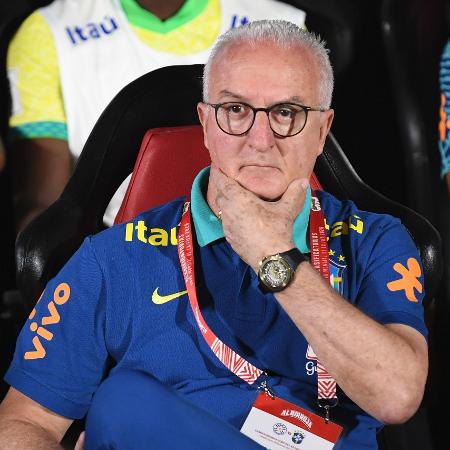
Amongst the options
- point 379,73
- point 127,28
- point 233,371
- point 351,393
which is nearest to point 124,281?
point 233,371

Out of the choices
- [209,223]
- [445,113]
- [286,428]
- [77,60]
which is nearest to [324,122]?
[209,223]

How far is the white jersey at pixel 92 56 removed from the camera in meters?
2.27

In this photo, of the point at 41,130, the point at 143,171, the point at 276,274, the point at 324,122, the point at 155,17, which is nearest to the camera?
the point at 276,274

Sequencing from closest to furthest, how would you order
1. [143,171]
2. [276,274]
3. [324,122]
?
[276,274] → [324,122] → [143,171]

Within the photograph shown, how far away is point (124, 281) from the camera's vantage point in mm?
1375

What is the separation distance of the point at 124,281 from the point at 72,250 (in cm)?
24

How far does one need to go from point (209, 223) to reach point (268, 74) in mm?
245

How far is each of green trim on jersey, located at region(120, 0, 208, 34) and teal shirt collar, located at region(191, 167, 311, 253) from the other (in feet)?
3.39

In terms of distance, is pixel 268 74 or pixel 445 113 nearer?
pixel 268 74

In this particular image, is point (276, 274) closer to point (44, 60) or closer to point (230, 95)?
point (230, 95)

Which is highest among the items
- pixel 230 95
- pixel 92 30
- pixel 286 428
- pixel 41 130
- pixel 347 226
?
pixel 230 95

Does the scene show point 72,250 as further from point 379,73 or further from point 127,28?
point 379,73

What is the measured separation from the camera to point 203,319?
134cm

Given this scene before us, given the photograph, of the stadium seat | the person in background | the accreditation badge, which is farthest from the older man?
the person in background
